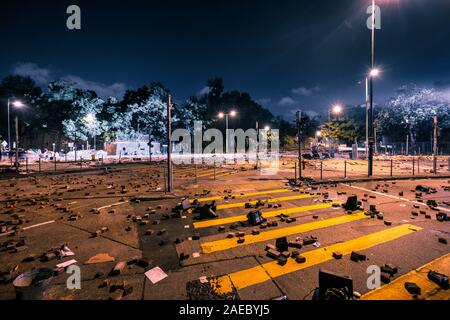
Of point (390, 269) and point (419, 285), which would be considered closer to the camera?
point (419, 285)

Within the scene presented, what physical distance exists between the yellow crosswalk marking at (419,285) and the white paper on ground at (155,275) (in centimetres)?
313

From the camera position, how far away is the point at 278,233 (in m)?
6.07

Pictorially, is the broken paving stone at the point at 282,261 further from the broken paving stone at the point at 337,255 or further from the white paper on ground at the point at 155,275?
the white paper on ground at the point at 155,275

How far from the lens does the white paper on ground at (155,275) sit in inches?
156

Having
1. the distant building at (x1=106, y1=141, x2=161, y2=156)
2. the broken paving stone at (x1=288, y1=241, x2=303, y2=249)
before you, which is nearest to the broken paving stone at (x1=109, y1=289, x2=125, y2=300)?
the broken paving stone at (x1=288, y1=241, x2=303, y2=249)

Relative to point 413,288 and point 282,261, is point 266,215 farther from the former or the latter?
point 413,288

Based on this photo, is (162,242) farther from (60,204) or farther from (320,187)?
(320,187)

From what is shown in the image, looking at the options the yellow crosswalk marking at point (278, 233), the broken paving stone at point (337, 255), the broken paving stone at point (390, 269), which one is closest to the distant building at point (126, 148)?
the yellow crosswalk marking at point (278, 233)

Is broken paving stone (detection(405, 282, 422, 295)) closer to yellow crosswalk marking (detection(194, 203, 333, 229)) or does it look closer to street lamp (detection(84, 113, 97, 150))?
yellow crosswalk marking (detection(194, 203, 333, 229))

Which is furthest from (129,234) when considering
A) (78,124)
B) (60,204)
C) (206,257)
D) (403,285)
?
(78,124)

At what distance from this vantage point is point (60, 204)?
900cm

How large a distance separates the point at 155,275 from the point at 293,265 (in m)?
2.52

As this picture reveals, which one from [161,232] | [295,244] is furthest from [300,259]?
[161,232]
